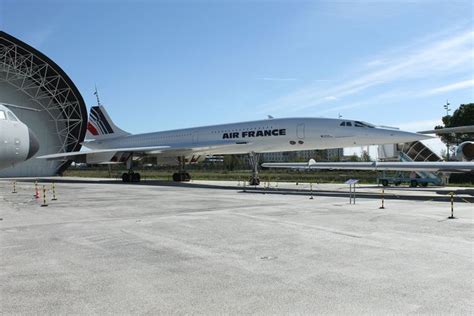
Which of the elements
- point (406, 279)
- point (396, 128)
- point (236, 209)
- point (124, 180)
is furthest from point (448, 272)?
point (124, 180)

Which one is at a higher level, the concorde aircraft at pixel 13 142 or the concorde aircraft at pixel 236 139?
the concorde aircraft at pixel 236 139

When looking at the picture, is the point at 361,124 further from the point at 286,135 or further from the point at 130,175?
the point at 130,175

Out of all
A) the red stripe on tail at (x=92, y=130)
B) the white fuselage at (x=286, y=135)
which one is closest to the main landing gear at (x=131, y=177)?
the white fuselage at (x=286, y=135)

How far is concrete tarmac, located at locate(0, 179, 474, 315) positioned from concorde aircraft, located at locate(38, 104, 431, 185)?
1058 cm

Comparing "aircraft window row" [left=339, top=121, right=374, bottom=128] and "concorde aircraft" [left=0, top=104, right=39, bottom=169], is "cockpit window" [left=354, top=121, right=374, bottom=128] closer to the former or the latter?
"aircraft window row" [left=339, top=121, right=374, bottom=128]

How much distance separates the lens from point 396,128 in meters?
20.3

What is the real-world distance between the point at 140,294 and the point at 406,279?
3.27m

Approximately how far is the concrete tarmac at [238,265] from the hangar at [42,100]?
35454mm

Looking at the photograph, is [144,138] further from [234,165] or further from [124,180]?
[234,165]

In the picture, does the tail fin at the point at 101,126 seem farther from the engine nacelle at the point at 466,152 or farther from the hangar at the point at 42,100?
the engine nacelle at the point at 466,152

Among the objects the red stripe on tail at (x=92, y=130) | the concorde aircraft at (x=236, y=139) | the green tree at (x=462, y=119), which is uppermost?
the green tree at (x=462, y=119)

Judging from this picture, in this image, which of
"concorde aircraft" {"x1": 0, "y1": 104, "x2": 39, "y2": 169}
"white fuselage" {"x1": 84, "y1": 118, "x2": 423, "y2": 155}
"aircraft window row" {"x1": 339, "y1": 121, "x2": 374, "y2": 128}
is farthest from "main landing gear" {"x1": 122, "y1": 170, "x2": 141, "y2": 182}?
"concorde aircraft" {"x1": 0, "y1": 104, "x2": 39, "y2": 169}

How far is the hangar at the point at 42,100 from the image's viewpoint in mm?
40866

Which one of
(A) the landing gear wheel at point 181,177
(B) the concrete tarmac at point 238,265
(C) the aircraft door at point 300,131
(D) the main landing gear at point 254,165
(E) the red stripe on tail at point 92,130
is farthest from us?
(E) the red stripe on tail at point 92,130
